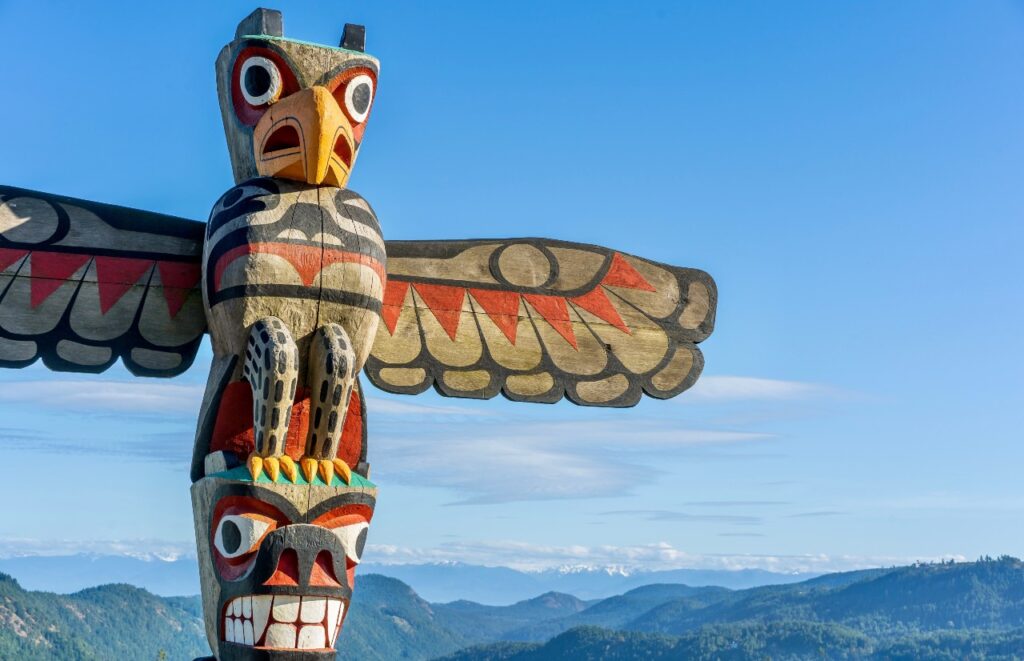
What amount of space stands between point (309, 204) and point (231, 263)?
0.62m

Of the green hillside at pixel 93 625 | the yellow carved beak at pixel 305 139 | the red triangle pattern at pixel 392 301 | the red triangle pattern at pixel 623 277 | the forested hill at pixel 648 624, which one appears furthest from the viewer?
the forested hill at pixel 648 624

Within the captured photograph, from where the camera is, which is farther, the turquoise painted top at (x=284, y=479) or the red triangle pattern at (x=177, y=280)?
the red triangle pattern at (x=177, y=280)

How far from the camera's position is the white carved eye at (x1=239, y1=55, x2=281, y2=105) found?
7.41 meters

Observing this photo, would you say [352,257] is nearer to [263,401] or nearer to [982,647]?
[263,401]

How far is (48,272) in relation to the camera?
747 centimetres

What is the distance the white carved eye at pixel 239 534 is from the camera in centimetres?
644

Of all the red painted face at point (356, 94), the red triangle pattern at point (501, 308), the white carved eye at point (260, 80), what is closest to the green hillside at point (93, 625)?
the red triangle pattern at point (501, 308)

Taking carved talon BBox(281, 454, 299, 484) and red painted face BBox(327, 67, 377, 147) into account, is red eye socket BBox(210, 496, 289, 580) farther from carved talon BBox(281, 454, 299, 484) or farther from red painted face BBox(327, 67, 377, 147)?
red painted face BBox(327, 67, 377, 147)

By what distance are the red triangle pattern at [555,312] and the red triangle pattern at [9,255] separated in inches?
131

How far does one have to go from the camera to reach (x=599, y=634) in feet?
368

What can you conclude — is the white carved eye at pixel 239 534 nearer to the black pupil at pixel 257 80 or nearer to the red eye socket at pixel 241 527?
the red eye socket at pixel 241 527

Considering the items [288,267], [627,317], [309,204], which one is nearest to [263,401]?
[288,267]

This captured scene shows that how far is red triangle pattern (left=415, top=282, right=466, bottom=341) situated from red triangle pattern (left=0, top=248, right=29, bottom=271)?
8.26 ft

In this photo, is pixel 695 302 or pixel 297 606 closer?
pixel 297 606
